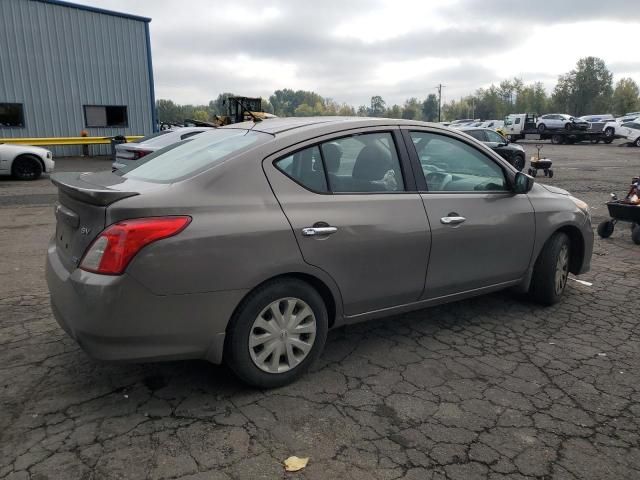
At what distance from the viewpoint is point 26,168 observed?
45.2 feet

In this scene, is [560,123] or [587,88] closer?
[560,123]

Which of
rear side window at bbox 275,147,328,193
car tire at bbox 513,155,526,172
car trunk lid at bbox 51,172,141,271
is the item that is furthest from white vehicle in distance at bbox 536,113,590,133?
car trunk lid at bbox 51,172,141,271

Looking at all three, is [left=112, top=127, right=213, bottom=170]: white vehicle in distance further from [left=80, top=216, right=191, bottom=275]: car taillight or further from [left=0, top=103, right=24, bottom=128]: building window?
[left=0, top=103, right=24, bottom=128]: building window

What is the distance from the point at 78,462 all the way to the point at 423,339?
2427 mm

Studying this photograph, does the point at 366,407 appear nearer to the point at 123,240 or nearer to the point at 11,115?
the point at 123,240

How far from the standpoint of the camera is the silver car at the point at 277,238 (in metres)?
2.65

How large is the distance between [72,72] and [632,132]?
3193cm

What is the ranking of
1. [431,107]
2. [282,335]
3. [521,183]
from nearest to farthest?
[282,335]
[521,183]
[431,107]

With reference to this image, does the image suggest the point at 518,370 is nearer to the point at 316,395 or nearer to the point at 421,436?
the point at 421,436

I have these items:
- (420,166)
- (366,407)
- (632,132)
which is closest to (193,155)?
(420,166)

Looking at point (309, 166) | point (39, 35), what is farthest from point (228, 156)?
point (39, 35)

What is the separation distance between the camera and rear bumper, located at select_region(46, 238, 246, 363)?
260 centimetres

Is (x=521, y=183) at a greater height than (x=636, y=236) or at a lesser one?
greater

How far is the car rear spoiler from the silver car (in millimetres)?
11
